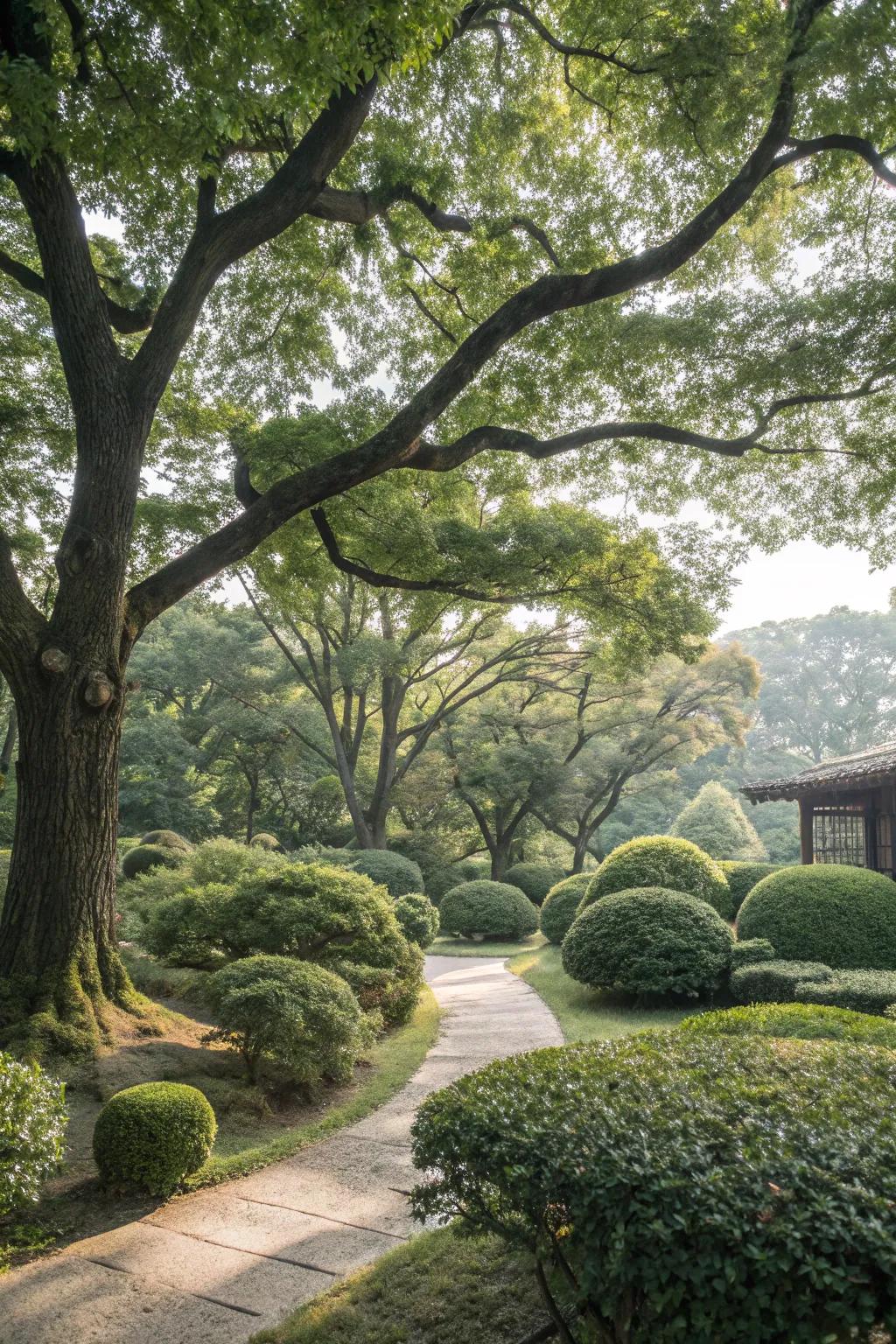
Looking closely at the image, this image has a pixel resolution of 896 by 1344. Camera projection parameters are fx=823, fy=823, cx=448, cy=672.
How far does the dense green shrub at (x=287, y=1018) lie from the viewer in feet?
19.9

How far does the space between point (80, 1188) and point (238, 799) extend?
23349mm

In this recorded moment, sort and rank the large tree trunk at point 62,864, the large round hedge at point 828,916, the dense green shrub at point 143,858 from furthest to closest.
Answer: the dense green shrub at point 143,858 → the large round hedge at point 828,916 → the large tree trunk at point 62,864

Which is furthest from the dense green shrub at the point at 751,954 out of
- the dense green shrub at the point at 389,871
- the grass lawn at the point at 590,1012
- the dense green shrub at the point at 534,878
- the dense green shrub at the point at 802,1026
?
the dense green shrub at the point at 534,878

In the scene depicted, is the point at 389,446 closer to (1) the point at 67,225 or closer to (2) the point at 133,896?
(1) the point at 67,225

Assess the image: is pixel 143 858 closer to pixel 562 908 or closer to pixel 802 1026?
pixel 562 908

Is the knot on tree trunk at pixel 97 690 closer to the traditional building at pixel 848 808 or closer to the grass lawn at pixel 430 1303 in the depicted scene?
the grass lawn at pixel 430 1303

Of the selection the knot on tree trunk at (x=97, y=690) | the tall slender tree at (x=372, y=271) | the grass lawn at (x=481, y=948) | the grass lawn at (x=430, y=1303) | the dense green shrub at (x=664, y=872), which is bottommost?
the grass lawn at (x=481, y=948)

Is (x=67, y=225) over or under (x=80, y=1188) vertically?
over

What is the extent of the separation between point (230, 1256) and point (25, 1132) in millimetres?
1148

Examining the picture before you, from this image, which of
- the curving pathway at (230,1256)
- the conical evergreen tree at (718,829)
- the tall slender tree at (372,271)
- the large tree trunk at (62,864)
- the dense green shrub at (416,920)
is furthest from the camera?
the conical evergreen tree at (718,829)

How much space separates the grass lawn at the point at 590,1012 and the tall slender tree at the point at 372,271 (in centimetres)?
514

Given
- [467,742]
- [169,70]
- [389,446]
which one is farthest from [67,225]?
[467,742]

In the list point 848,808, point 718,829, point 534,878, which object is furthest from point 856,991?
point 534,878

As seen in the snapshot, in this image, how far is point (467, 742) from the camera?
24.8 meters
